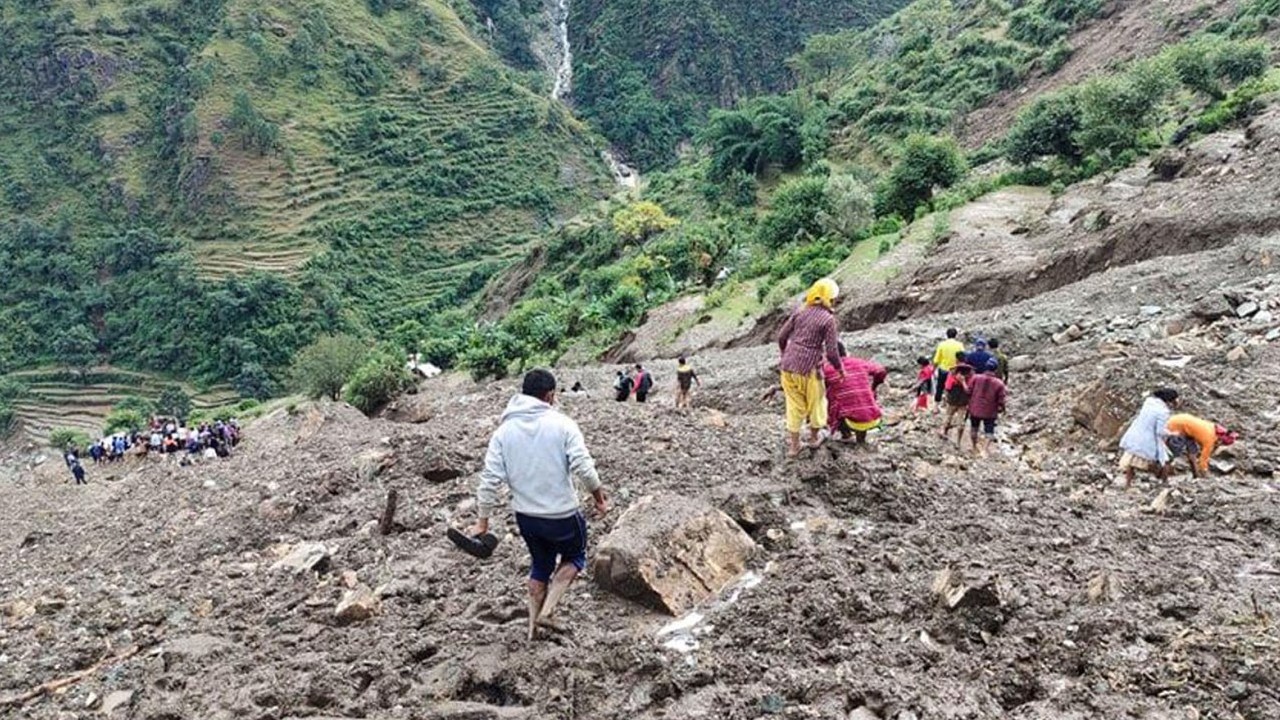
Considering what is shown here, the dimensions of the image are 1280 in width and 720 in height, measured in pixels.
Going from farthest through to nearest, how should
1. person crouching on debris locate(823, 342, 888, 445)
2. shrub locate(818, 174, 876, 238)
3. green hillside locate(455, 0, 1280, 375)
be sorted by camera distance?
shrub locate(818, 174, 876, 238)
green hillside locate(455, 0, 1280, 375)
person crouching on debris locate(823, 342, 888, 445)

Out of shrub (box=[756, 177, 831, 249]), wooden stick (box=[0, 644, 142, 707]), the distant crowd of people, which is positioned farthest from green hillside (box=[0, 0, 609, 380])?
wooden stick (box=[0, 644, 142, 707])

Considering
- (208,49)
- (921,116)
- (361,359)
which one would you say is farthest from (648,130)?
(361,359)

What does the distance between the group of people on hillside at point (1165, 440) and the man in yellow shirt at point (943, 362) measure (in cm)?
337

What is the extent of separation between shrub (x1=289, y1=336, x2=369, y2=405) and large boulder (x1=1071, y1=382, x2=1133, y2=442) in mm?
32860

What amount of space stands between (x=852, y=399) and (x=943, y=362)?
15.9 feet

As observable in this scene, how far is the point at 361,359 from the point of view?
130 feet

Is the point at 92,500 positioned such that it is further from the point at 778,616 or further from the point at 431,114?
the point at 431,114

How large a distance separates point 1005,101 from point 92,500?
48.4 metres

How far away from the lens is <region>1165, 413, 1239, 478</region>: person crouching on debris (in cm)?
838

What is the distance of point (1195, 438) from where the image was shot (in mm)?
8453

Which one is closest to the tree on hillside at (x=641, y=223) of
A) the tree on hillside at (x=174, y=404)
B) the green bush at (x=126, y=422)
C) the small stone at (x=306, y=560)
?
the green bush at (x=126, y=422)

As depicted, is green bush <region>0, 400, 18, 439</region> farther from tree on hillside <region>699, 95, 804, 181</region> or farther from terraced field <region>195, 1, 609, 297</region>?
tree on hillside <region>699, 95, 804, 181</region>

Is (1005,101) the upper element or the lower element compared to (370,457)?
upper

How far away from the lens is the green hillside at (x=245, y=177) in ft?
245
